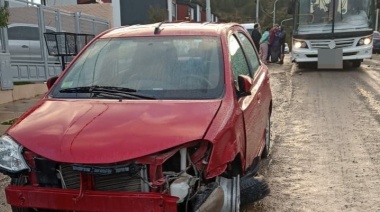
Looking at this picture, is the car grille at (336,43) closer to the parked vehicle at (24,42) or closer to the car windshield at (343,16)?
the car windshield at (343,16)

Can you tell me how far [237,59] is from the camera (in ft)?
14.3

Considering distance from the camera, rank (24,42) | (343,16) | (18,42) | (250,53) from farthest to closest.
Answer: (343,16), (24,42), (18,42), (250,53)

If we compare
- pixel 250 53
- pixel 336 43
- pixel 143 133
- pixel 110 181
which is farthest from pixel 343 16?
pixel 110 181

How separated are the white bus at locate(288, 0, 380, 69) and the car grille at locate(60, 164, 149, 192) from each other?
40.8ft

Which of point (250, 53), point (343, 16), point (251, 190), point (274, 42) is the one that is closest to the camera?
point (251, 190)

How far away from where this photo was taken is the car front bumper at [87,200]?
275 centimetres

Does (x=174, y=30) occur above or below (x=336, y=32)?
above

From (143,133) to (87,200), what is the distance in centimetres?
57

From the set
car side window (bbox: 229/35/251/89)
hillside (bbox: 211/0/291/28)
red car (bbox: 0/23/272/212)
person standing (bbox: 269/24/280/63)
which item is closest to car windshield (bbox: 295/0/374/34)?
person standing (bbox: 269/24/280/63)

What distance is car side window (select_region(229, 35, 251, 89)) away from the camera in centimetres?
410

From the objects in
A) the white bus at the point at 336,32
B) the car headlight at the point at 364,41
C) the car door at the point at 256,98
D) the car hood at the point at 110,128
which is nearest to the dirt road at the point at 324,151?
the car door at the point at 256,98

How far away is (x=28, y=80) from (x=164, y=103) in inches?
345

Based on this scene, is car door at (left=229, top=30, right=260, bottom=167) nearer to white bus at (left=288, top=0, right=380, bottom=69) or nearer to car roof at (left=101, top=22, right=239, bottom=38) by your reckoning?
car roof at (left=101, top=22, right=239, bottom=38)

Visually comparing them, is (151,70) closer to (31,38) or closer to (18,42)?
(18,42)
